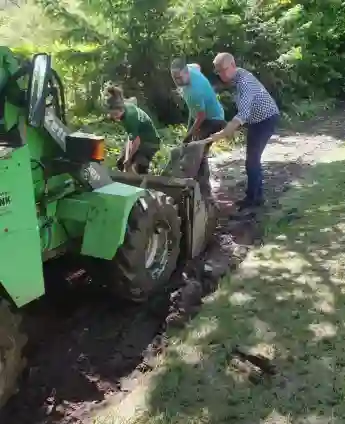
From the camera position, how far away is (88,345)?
4.33 meters

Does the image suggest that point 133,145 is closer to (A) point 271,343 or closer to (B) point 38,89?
(B) point 38,89

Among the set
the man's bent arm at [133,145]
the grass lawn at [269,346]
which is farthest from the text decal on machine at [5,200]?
the man's bent arm at [133,145]

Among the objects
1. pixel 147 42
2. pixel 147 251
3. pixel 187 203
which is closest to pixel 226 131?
pixel 187 203

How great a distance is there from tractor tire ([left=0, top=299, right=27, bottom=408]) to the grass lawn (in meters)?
0.52

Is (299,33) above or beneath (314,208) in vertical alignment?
above

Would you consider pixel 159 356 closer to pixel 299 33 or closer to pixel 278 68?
pixel 278 68

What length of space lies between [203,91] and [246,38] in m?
6.91

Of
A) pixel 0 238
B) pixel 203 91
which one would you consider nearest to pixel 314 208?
pixel 203 91

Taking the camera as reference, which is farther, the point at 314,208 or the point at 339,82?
the point at 339,82

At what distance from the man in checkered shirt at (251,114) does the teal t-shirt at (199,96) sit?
0.22 m

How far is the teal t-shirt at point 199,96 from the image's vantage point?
22.2 feet

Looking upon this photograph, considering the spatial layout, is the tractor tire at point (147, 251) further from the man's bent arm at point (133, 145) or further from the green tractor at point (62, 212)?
the man's bent arm at point (133, 145)

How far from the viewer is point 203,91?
6.84 m

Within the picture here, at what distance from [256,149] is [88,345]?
12.2 feet
